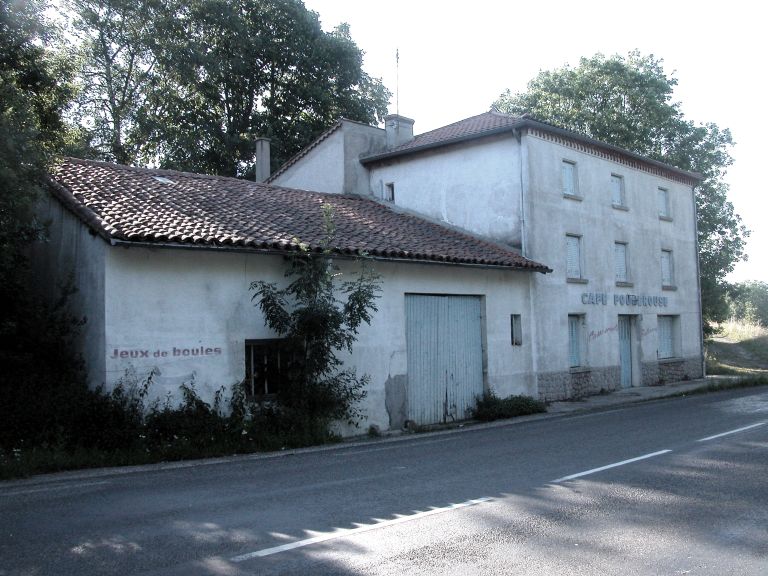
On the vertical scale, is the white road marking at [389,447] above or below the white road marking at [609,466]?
below

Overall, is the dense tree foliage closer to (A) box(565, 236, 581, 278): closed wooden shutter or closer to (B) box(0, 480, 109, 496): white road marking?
(A) box(565, 236, 581, 278): closed wooden shutter

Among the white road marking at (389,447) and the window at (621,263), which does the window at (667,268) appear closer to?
the window at (621,263)

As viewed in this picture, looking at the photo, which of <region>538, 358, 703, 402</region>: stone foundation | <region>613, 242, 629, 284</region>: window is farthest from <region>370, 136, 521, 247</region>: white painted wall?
<region>613, 242, 629, 284</region>: window

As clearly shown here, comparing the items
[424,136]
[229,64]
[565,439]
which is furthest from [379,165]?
[565,439]

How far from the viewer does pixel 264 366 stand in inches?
538

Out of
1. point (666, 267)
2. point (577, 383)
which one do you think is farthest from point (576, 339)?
point (666, 267)

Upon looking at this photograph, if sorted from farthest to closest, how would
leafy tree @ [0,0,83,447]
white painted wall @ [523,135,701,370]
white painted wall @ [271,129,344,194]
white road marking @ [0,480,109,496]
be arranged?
1. white painted wall @ [271,129,344,194]
2. white painted wall @ [523,135,701,370]
3. leafy tree @ [0,0,83,447]
4. white road marking @ [0,480,109,496]

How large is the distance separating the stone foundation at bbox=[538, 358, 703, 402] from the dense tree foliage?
622 inches

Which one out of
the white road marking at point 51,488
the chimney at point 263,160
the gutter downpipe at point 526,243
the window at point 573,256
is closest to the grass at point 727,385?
the window at point 573,256

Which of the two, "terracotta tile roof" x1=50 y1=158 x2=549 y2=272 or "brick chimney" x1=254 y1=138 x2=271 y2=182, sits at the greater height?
"brick chimney" x1=254 y1=138 x2=271 y2=182

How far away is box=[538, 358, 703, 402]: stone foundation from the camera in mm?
19609

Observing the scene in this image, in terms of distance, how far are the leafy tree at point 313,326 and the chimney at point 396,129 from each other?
34.7ft

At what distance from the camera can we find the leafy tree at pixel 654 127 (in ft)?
111

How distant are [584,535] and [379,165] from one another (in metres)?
18.3
